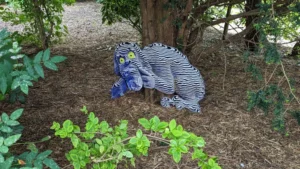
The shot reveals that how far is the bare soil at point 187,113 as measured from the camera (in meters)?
2.54

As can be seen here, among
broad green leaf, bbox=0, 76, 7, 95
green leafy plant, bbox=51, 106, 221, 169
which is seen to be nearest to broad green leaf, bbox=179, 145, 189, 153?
green leafy plant, bbox=51, 106, 221, 169

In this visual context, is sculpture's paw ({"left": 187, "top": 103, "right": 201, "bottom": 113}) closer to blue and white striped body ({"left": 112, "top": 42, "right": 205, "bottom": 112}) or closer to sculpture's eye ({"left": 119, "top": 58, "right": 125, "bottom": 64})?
blue and white striped body ({"left": 112, "top": 42, "right": 205, "bottom": 112})

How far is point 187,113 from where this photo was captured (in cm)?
309

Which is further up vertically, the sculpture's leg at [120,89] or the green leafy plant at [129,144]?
the green leafy plant at [129,144]

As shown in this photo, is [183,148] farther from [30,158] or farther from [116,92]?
[116,92]

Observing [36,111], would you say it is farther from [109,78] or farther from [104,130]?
[104,130]

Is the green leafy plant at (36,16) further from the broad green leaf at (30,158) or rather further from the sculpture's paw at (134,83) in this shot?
the broad green leaf at (30,158)

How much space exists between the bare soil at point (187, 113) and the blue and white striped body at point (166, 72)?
0.49 feet

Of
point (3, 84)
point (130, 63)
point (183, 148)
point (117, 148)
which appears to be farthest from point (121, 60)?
point (183, 148)

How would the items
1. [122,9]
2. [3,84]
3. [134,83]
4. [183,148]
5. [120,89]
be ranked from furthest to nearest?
[122,9], [120,89], [134,83], [3,84], [183,148]

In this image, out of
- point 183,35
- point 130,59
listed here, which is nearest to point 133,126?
point 130,59

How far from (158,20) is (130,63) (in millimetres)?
594

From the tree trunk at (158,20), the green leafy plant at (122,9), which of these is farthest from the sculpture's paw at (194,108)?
the green leafy plant at (122,9)

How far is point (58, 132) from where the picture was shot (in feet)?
4.89
